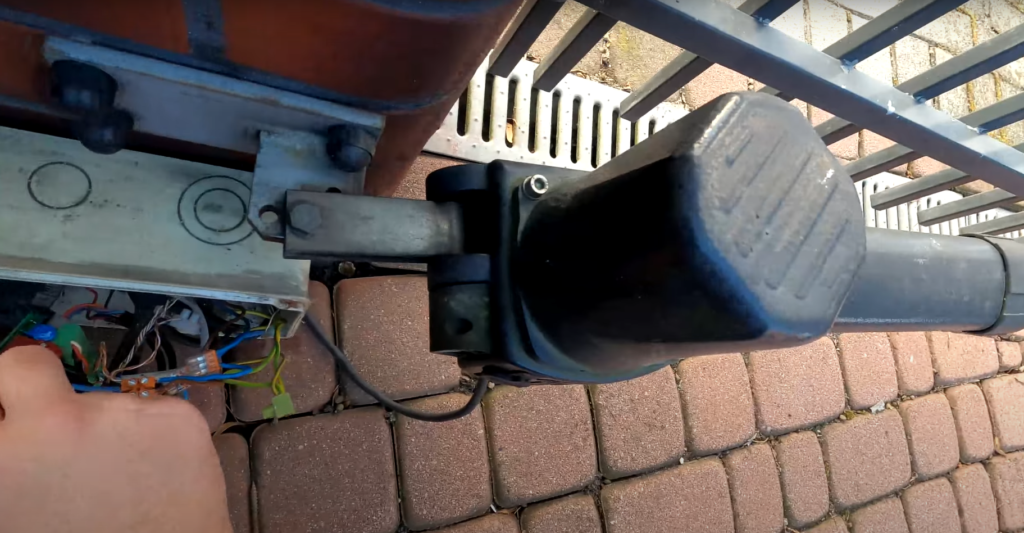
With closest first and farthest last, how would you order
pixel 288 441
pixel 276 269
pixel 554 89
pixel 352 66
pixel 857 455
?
pixel 352 66 < pixel 276 269 < pixel 288 441 < pixel 554 89 < pixel 857 455

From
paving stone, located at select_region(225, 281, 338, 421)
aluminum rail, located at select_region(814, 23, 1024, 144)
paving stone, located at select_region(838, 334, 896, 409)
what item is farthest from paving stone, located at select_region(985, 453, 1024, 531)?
paving stone, located at select_region(225, 281, 338, 421)

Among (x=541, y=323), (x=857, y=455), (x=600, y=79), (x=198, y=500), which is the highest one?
(x=600, y=79)

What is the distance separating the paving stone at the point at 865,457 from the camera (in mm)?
1304

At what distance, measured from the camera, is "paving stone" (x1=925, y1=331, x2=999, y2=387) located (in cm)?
150

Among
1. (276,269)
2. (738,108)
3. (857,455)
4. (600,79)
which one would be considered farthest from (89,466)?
(857,455)

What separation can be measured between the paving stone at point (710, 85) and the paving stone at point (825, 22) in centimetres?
28

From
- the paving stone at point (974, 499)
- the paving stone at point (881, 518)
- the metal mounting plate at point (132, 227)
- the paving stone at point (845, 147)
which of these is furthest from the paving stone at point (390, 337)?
the paving stone at point (974, 499)

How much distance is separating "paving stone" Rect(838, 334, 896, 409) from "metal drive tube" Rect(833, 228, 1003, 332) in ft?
2.66

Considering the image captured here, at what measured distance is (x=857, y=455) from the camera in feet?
4.38

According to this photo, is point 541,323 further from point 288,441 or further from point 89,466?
point 288,441

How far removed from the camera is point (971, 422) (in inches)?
60.0

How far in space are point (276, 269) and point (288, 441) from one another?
12.3 inches

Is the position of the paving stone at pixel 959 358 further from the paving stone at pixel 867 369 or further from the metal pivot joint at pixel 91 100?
the metal pivot joint at pixel 91 100

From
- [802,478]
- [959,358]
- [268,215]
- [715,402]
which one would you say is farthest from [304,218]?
[959,358]
